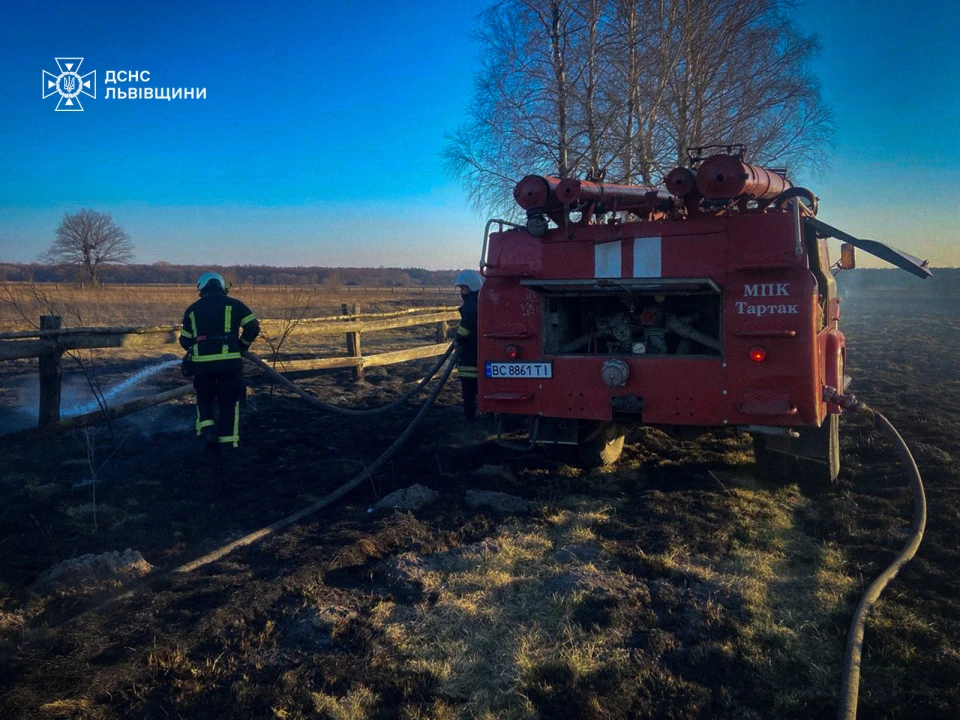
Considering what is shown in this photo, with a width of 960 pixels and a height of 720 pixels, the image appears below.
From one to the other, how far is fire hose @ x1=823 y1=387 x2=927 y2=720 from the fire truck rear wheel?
1.84m

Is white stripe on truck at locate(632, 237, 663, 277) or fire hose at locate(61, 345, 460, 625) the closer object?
fire hose at locate(61, 345, 460, 625)

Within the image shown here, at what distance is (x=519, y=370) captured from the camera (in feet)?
19.2

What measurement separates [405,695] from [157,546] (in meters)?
2.45

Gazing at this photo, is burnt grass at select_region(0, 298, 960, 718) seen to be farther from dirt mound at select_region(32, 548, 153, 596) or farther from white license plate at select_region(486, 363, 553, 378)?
white license plate at select_region(486, 363, 553, 378)

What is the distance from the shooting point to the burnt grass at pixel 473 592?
2.83 m

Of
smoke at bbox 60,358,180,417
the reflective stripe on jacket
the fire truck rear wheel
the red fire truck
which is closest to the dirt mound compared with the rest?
the reflective stripe on jacket

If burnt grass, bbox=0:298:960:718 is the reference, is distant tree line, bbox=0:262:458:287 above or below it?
above

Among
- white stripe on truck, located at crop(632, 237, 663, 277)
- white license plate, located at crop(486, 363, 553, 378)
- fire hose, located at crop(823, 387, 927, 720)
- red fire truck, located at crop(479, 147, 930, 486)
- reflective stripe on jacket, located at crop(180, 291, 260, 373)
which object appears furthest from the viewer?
reflective stripe on jacket, located at crop(180, 291, 260, 373)

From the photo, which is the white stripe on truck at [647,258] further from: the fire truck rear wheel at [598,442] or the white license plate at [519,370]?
the fire truck rear wheel at [598,442]

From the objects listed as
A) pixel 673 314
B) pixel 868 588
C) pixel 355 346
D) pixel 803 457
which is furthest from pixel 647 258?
pixel 355 346

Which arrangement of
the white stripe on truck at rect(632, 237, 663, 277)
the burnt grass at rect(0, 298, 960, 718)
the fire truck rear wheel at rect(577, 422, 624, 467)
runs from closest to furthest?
the burnt grass at rect(0, 298, 960, 718) → the white stripe on truck at rect(632, 237, 663, 277) → the fire truck rear wheel at rect(577, 422, 624, 467)

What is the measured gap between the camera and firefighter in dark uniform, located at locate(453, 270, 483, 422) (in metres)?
7.59

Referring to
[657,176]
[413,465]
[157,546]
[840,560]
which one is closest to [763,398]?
[840,560]

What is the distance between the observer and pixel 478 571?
3.99 metres
